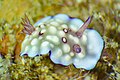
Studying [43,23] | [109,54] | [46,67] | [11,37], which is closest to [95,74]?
[109,54]

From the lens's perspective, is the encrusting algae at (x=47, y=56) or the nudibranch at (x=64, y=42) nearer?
the nudibranch at (x=64, y=42)

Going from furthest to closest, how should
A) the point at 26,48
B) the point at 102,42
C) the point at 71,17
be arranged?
the point at 71,17 < the point at 102,42 < the point at 26,48

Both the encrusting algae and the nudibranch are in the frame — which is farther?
the encrusting algae

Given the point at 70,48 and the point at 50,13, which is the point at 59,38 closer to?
the point at 70,48
